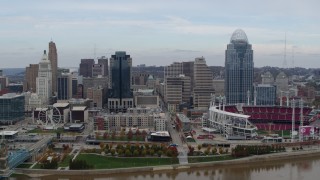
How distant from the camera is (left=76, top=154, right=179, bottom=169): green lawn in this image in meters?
16.8

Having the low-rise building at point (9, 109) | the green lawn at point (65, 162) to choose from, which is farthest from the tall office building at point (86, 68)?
the green lawn at point (65, 162)

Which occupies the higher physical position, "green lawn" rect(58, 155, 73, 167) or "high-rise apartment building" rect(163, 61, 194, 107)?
"high-rise apartment building" rect(163, 61, 194, 107)

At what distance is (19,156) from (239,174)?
304 inches

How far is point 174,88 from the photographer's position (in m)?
→ 33.9

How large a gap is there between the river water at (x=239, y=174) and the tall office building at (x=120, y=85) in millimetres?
15737

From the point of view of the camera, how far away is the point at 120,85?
33.0 m

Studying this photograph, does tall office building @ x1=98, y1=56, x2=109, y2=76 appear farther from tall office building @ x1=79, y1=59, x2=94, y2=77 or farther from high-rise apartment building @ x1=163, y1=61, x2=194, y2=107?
high-rise apartment building @ x1=163, y1=61, x2=194, y2=107

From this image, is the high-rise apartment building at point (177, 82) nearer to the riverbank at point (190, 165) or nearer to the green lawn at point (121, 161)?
the riverbank at point (190, 165)

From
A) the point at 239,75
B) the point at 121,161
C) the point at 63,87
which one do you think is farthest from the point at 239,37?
the point at 121,161

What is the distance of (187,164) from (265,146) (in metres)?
4.58

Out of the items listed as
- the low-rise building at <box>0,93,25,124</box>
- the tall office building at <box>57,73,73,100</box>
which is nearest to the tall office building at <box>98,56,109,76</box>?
the tall office building at <box>57,73,73,100</box>

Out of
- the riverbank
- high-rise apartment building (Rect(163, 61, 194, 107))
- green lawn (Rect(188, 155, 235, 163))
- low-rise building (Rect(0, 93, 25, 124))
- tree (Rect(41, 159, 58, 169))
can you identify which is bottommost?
the riverbank

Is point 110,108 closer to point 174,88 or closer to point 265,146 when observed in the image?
point 174,88

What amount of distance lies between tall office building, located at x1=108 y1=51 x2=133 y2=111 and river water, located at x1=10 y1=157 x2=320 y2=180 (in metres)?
15.7
